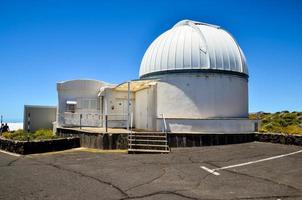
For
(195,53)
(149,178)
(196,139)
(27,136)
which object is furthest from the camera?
(195,53)

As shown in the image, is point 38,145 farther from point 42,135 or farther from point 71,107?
point 71,107

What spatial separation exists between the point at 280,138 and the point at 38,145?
11.1 meters

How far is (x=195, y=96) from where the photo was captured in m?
14.8

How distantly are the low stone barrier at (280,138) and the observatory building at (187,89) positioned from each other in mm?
834

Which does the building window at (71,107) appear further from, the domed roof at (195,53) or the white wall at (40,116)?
the domed roof at (195,53)

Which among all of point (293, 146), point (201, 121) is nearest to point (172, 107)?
point (201, 121)

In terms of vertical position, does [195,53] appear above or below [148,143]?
above

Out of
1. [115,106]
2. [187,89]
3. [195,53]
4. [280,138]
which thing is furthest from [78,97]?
[280,138]

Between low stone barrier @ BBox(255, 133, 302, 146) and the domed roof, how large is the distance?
4.01 meters

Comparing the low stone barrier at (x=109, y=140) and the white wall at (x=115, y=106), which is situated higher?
the white wall at (x=115, y=106)

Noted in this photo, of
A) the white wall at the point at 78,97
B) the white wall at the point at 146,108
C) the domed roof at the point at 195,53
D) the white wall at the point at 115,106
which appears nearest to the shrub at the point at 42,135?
the white wall at the point at 78,97

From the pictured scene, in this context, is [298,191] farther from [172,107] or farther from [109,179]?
[172,107]

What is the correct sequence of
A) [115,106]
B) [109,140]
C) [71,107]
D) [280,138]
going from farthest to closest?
[71,107] < [115,106] < [280,138] < [109,140]

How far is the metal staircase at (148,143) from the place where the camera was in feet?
35.6
